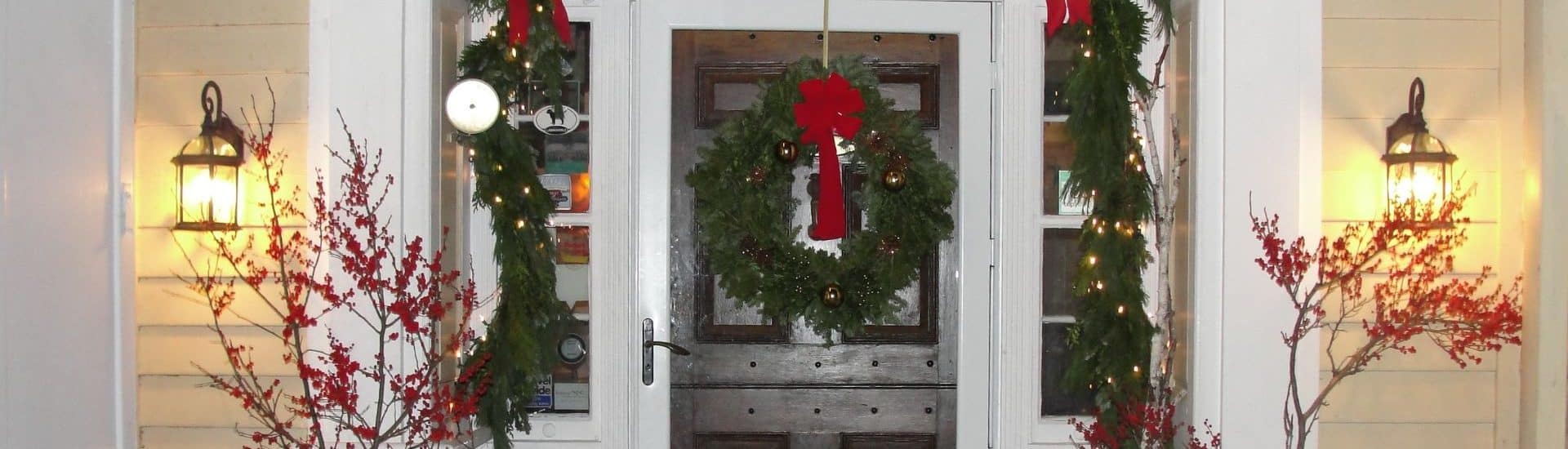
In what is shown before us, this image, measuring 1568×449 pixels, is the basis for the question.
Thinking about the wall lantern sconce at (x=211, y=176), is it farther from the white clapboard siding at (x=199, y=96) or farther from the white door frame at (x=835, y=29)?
the white door frame at (x=835, y=29)

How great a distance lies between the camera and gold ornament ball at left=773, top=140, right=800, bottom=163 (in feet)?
8.92

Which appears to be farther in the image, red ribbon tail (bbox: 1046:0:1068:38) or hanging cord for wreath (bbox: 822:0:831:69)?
hanging cord for wreath (bbox: 822:0:831:69)

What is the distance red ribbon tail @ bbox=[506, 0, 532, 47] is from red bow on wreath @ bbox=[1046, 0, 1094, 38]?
1.23m

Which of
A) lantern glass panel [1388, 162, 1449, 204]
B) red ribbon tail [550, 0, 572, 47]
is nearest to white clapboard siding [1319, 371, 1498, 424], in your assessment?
lantern glass panel [1388, 162, 1449, 204]

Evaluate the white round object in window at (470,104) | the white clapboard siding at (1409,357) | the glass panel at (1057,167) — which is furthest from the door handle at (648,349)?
the white clapboard siding at (1409,357)

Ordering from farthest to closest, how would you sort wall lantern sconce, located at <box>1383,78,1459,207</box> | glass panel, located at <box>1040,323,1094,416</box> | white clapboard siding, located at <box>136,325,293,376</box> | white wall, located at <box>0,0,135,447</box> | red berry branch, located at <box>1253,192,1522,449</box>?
glass panel, located at <box>1040,323,1094,416</box>, white clapboard siding, located at <box>136,325,293,376</box>, wall lantern sconce, located at <box>1383,78,1459,207</box>, red berry branch, located at <box>1253,192,1522,449</box>, white wall, located at <box>0,0,135,447</box>

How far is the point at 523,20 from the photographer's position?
257 cm

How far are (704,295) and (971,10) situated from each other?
3.48 feet

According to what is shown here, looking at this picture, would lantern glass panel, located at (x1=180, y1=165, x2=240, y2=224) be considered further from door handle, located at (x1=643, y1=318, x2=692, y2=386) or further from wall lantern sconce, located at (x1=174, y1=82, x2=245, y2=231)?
door handle, located at (x1=643, y1=318, x2=692, y2=386)

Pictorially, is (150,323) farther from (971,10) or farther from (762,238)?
(971,10)

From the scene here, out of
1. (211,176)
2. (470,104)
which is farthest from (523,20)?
(211,176)

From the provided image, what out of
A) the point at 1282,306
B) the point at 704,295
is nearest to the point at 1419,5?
the point at 1282,306

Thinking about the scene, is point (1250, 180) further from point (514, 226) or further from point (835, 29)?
point (514, 226)

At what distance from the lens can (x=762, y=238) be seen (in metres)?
2.77
